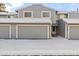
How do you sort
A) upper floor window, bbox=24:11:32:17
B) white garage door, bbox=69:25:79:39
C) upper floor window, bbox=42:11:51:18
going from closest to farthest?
1. white garage door, bbox=69:25:79:39
2. upper floor window, bbox=24:11:32:17
3. upper floor window, bbox=42:11:51:18

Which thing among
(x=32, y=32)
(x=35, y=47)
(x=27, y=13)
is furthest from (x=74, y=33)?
(x=35, y=47)

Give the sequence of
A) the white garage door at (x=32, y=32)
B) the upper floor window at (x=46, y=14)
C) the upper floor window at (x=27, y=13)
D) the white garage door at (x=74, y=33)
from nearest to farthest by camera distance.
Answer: the white garage door at (x=32, y=32), the white garage door at (x=74, y=33), the upper floor window at (x=27, y=13), the upper floor window at (x=46, y=14)

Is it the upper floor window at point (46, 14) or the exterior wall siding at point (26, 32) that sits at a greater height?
the upper floor window at point (46, 14)

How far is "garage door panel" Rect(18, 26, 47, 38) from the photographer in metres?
12.4

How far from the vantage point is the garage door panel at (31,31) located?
1240cm

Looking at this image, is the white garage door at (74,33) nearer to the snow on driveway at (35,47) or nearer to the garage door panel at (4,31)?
the snow on driveway at (35,47)

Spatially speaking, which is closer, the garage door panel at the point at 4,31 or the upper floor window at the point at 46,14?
the garage door panel at the point at 4,31

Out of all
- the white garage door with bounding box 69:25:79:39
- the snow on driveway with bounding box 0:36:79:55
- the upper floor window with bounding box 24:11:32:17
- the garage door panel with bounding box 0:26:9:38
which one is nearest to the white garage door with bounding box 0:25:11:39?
the garage door panel with bounding box 0:26:9:38

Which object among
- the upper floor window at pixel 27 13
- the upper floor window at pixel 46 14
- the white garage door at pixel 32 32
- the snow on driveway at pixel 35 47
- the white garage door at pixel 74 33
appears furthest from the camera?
the upper floor window at pixel 46 14

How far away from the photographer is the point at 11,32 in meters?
12.5

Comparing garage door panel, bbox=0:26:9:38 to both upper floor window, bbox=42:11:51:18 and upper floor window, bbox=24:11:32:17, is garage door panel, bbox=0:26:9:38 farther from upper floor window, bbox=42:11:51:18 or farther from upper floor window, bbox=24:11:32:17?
upper floor window, bbox=42:11:51:18

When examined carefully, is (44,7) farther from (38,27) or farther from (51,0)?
(51,0)

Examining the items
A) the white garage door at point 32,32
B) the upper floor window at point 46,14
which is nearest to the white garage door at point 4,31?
the white garage door at point 32,32

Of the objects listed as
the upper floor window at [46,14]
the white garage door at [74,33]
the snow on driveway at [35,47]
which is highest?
the upper floor window at [46,14]
